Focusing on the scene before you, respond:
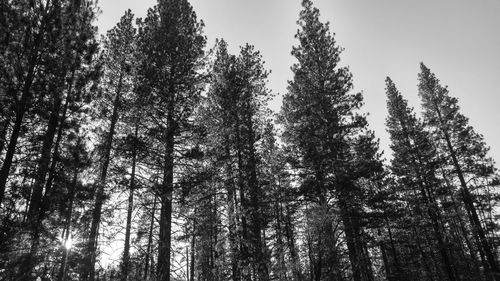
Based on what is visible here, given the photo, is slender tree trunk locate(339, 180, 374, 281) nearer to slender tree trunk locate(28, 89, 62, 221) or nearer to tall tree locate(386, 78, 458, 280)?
tall tree locate(386, 78, 458, 280)

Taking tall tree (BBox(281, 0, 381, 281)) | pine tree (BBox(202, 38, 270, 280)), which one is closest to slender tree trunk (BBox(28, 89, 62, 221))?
pine tree (BBox(202, 38, 270, 280))

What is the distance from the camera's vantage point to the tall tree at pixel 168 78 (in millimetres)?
11031

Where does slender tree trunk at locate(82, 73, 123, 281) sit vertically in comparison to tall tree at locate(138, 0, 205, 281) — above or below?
below

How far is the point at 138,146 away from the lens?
10.8 m

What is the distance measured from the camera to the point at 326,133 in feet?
50.0

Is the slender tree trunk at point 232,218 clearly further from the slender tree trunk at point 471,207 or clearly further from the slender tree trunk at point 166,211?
the slender tree trunk at point 471,207

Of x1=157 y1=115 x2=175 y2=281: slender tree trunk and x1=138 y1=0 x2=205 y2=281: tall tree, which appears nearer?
x1=157 y1=115 x2=175 y2=281: slender tree trunk

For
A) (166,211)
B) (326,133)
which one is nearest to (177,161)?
(166,211)

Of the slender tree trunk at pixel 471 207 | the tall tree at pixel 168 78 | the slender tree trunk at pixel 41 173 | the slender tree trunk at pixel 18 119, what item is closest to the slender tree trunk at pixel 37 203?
the slender tree trunk at pixel 41 173

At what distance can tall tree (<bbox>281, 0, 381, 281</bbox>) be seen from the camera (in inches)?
555

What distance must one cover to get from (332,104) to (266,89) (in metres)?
3.74

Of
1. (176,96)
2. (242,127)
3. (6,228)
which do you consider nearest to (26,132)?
(6,228)

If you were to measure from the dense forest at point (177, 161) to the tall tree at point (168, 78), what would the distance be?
0.19 feet

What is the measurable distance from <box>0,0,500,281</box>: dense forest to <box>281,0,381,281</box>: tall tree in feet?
0.28
